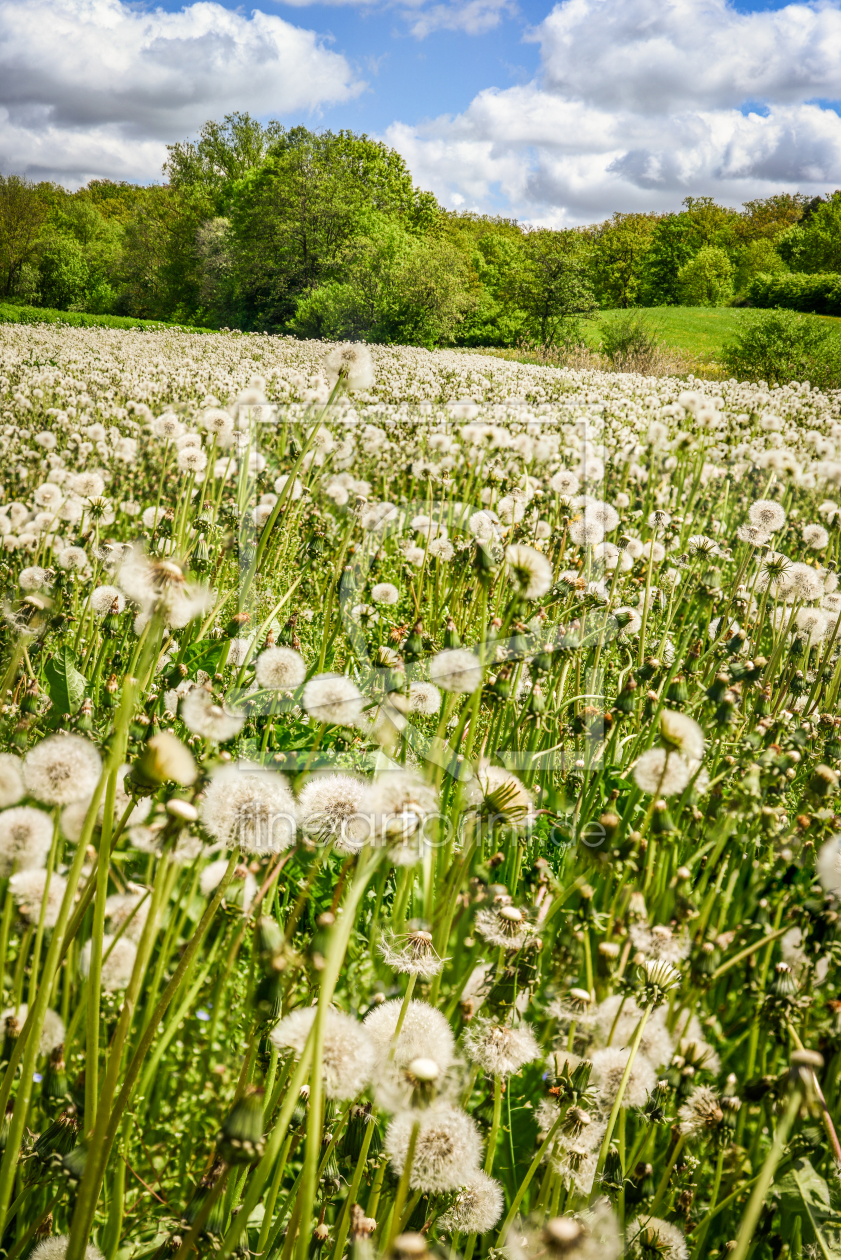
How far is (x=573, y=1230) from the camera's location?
66cm

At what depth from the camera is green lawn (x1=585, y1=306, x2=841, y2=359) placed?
3294cm

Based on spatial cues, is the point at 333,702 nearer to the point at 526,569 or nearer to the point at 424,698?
the point at 424,698

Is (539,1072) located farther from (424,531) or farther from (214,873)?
(424,531)

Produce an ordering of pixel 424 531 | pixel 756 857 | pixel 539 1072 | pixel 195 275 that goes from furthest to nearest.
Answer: pixel 195 275 → pixel 424 531 → pixel 756 857 → pixel 539 1072

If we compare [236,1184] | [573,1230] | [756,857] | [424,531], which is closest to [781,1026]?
[573,1230]

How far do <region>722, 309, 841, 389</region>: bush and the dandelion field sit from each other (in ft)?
61.8

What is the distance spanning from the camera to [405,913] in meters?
1.65

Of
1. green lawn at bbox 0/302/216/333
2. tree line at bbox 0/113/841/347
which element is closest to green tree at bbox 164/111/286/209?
tree line at bbox 0/113/841/347

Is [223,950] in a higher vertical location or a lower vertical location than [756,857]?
lower

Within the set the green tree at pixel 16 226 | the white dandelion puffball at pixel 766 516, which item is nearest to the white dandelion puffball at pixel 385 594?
the white dandelion puffball at pixel 766 516

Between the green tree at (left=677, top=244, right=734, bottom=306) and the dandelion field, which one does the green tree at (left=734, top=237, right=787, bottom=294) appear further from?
the dandelion field

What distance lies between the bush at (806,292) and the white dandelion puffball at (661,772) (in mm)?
52066

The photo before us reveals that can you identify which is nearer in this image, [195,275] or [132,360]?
[132,360]

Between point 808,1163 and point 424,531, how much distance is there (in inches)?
139
